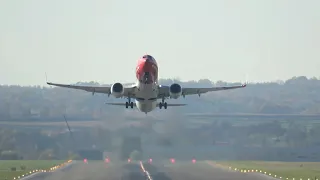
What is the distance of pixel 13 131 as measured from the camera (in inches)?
5212

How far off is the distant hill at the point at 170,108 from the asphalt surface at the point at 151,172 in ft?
23.4

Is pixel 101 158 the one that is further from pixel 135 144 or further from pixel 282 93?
pixel 282 93

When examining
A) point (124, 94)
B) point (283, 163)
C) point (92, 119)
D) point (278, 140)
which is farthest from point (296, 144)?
point (124, 94)

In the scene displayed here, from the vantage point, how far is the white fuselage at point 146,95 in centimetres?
7819

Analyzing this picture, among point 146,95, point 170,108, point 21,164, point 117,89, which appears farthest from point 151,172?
point 21,164

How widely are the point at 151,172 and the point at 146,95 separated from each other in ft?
79.7

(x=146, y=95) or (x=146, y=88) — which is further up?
(x=146, y=88)

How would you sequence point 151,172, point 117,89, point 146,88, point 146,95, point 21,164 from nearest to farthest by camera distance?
point 117,89, point 146,88, point 146,95, point 151,172, point 21,164

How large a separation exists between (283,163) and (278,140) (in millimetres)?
10761

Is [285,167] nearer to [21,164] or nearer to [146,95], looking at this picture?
[21,164]

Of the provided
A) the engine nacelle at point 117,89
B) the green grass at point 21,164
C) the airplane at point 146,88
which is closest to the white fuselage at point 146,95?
the airplane at point 146,88

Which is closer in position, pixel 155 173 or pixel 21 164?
pixel 155 173

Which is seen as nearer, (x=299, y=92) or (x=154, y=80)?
(x=154, y=80)

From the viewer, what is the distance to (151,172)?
4035 inches
